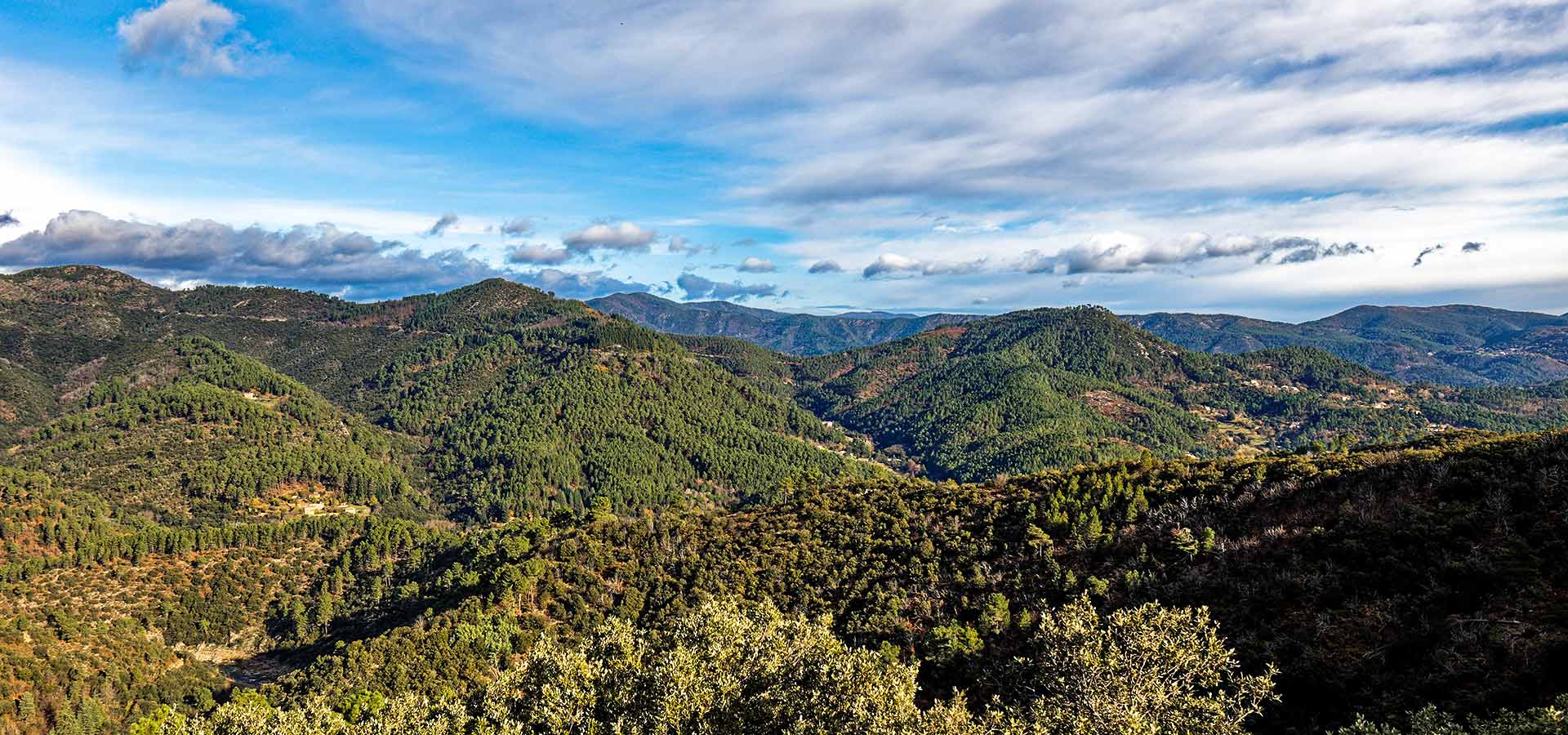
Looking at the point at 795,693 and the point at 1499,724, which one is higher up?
the point at 1499,724

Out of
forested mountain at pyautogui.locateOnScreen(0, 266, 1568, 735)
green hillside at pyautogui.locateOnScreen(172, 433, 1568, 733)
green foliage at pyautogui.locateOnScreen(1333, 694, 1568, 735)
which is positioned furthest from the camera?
green hillside at pyautogui.locateOnScreen(172, 433, 1568, 733)

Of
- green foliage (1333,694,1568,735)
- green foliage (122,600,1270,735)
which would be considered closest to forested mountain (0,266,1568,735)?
green foliage (122,600,1270,735)

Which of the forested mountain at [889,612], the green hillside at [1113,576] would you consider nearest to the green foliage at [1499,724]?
the forested mountain at [889,612]

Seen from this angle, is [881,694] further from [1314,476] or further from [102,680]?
[102,680]

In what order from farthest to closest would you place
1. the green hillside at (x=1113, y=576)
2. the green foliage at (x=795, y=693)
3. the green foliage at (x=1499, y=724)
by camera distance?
the green hillside at (x=1113, y=576), the green foliage at (x=795, y=693), the green foliage at (x=1499, y=724)

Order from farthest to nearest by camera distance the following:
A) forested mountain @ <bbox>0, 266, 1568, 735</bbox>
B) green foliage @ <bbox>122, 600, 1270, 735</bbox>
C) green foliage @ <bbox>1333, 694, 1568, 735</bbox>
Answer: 1. forested mountain @ <bbox>0, 266, 1568, 735</bbox>
2. green foliage @ <bbox>122, 600, 1270, 735</bbox>
3. green foliage @ <bbox>1333, 694, 1568, 735</bbox>

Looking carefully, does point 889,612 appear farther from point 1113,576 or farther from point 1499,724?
point 1499,724

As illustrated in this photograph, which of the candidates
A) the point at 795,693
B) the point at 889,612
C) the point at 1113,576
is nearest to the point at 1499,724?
the point at 795,693

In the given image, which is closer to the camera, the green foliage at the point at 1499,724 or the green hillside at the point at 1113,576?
the green foliage at the point at 1499,724

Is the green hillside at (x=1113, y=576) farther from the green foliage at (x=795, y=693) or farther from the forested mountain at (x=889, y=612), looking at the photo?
the green foliage at (x=795, y=693)

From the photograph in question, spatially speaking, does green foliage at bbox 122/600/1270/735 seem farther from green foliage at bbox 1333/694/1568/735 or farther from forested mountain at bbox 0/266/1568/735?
green foliage at bbox 1333/694/1568/735

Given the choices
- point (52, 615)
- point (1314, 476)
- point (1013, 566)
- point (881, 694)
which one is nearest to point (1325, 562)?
point (1314, 476)

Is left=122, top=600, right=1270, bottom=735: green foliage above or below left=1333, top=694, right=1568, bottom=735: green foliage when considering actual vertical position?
below

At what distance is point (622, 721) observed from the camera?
35344mm
